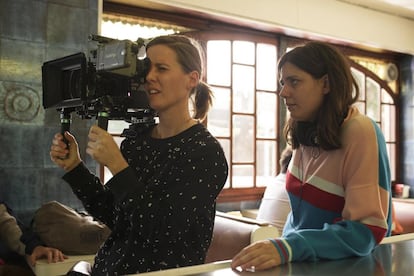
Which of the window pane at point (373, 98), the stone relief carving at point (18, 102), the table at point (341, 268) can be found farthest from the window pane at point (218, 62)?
the table at point (341, 268)

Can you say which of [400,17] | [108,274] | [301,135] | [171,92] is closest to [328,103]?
[301,135]

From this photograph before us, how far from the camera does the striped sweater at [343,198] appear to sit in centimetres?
71

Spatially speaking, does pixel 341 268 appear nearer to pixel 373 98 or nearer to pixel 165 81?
pixel 165 81

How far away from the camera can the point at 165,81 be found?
1.01 m

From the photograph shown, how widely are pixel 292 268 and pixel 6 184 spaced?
1.94m

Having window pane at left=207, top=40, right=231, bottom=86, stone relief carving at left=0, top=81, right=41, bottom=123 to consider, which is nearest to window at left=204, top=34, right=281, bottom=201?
window pane at left=207, top=40, right=231, bottom=86

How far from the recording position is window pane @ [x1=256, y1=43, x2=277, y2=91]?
352 centimetres

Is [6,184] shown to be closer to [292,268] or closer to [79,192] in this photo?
[79,192]

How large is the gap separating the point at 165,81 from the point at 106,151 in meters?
0.22

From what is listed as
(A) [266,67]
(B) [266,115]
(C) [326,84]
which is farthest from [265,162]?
(C) [326,84]

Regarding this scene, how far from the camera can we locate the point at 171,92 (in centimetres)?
101

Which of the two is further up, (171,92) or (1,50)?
(1,50)

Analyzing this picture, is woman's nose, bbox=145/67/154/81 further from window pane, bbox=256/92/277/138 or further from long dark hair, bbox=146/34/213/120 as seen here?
window pane, bbox=256/92/277/138

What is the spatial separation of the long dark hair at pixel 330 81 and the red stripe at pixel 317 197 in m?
0.09
